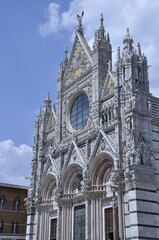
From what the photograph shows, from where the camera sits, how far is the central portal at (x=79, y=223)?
78.9ft

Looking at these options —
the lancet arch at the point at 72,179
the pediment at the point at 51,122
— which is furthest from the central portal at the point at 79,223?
the pediment at the point at 51,122

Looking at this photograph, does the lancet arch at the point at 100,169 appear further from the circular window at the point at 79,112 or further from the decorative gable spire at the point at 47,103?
the decorative gable spire at the point at 47,103

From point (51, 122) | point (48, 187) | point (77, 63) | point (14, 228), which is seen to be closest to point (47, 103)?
point (51, 122)

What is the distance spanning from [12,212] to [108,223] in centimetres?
1634

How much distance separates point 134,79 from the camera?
22.3 metres

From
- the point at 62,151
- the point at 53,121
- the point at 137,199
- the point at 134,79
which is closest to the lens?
the point at 137,199

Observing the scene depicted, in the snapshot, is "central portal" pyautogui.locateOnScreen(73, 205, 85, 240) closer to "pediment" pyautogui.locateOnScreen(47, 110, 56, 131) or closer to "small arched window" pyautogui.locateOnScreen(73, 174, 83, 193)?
"small arched window" pyautogui.locateOnScreen(73, 174, 83, 193)

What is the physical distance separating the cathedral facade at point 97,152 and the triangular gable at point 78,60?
0.09 meters

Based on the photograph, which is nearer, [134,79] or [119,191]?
[119,191]

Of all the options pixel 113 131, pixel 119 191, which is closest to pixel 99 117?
pixel 113 131

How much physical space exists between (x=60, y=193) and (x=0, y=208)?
11236mm

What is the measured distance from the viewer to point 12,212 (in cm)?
3522

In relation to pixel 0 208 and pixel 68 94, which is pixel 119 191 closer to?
pixel 68 94

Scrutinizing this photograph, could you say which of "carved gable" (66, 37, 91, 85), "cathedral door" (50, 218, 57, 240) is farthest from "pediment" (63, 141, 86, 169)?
"carved gable" (66, 37, 91, 85)
